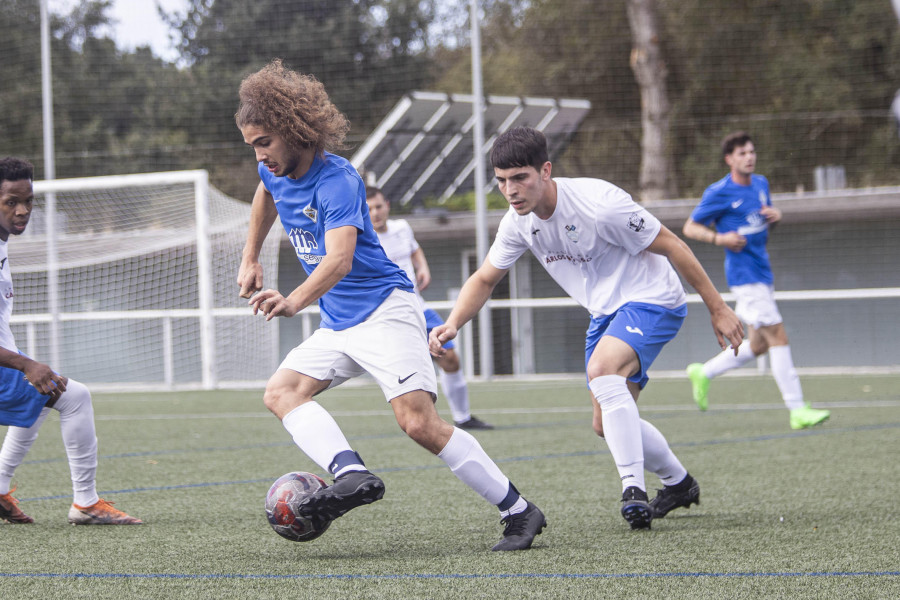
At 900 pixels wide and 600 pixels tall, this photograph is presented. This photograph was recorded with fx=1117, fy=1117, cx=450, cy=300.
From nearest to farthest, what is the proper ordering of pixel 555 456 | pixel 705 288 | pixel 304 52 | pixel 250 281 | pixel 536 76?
pixel 250 281
pixel 705 288
pixel 555 456
pixel 304 52
pixel 536 76

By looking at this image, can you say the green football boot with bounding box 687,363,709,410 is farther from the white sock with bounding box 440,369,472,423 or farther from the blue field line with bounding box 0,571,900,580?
the blue field line with bounding box 0,571,900,580

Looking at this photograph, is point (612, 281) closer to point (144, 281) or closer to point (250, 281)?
point (250, 281)

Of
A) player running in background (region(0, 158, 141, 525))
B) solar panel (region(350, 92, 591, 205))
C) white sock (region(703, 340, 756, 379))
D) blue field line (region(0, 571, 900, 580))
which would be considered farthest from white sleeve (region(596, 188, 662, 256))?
solar panel (region(350, 92, 591, 205))

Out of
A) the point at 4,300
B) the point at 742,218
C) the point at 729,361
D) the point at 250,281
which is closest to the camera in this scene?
the point at 250,281

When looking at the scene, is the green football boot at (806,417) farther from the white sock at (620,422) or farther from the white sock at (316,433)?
the white sock at (316,433)

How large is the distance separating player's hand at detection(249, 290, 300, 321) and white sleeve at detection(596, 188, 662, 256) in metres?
1.52

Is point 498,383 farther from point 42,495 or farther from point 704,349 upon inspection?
point 42,495

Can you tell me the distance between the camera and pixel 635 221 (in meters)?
4.55

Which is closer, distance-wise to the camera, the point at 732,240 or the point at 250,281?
the point at 250,281

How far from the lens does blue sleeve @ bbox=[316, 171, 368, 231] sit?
3896mm

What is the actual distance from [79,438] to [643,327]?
2.50 m

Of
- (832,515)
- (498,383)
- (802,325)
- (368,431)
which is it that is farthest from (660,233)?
(802,325)

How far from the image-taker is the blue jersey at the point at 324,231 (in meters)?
4.02

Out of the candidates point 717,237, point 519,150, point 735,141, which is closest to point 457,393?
point 717,237
